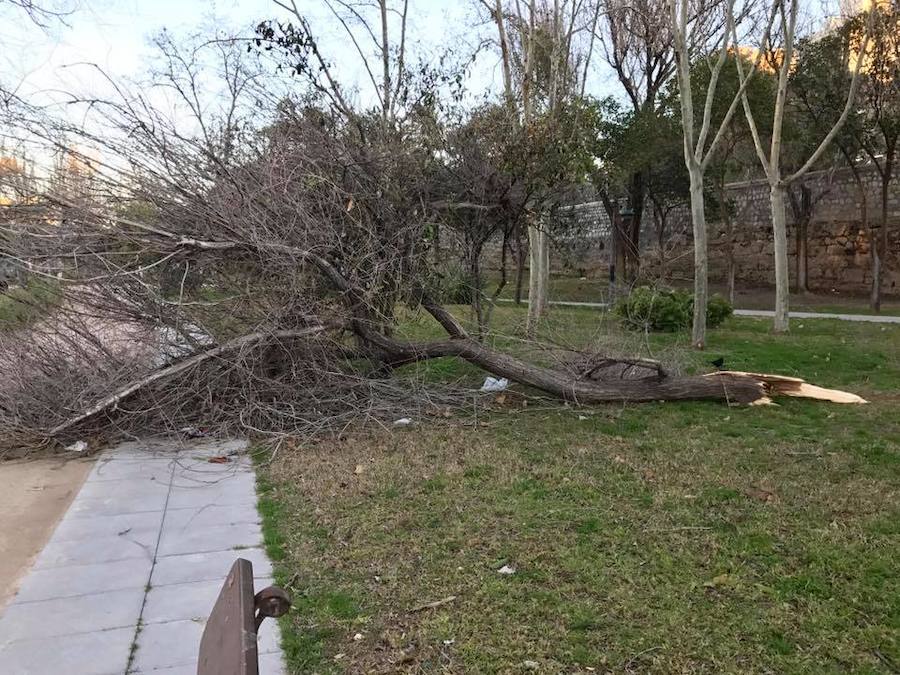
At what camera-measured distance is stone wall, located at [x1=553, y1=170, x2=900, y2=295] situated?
66.6 ft

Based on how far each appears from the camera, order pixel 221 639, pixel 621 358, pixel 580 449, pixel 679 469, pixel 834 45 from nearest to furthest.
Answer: pixel 221 639 → pixel 679 469 → pixel 580 449 → pixel 621 358 → pixel 834 45

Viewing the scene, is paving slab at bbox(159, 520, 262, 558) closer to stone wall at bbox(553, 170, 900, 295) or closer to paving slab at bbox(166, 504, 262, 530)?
paving slab at bbox(166, 504, 262, 530)

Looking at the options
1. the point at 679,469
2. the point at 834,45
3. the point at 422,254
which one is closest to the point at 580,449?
the point at 679,469

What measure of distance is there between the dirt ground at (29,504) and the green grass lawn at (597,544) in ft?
4.14

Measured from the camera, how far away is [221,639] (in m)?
1.45

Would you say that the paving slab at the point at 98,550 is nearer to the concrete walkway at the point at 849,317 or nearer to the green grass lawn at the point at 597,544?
the green grass lawn at the point at 597,544

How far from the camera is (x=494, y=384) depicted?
316 inches

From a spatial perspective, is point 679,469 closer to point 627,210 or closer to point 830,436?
point 830,436

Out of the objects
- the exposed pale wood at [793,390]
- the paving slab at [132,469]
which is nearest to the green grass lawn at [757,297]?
the exposed pale wood at [793,390]

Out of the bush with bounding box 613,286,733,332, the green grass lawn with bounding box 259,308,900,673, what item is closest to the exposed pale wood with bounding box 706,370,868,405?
the green grass lawn with bounding box 259,308,900,673

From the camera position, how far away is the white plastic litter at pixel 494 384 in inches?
307

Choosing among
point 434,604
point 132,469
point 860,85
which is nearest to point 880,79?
point 860,85

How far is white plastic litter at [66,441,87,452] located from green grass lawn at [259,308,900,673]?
159 centimetres

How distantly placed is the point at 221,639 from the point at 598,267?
85.7 feet
